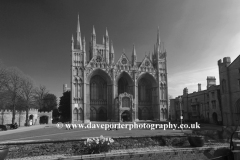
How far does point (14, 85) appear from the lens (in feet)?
145

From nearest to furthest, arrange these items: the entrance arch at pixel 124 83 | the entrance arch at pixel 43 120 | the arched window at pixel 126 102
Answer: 1. the entrance arch at pixel 43 120
2. the arched window at pixel 126 102
3. the entrance arch at pixel 124 83

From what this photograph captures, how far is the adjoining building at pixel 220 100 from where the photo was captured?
116ft

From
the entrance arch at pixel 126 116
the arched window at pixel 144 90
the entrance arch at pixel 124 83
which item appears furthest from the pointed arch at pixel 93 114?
the arched window at pixel 144 90

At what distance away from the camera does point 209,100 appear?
1865 inches

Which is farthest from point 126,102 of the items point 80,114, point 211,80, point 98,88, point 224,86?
point 224,86

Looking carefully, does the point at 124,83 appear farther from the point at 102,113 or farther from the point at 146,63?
the point at 102,113

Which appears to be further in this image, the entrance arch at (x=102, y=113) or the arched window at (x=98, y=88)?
the arched window at (x=98, y=88)

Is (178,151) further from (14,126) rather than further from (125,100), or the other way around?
(125,100)

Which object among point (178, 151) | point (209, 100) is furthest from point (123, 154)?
point (209, 100)

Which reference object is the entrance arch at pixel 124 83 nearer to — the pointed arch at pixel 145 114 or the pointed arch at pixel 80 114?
the pointed arch at pixel 145 114

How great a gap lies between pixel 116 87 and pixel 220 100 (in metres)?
32.8

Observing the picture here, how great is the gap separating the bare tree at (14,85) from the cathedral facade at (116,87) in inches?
663

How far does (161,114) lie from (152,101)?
5815 mm

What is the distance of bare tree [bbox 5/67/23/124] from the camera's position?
1650 inches
